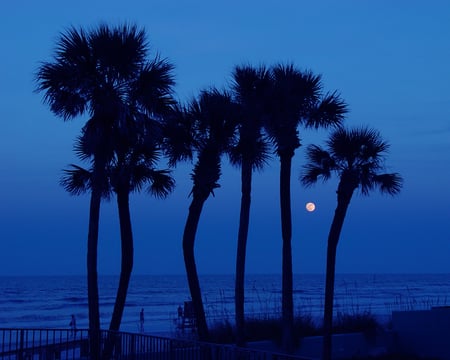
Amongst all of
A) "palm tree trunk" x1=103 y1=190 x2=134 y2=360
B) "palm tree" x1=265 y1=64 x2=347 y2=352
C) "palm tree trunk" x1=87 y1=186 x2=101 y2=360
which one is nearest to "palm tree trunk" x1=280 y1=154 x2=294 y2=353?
"palm tree" x1=265 y1=64 x2=347 y2=352

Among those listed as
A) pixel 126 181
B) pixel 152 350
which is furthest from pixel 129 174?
pixel 152 350

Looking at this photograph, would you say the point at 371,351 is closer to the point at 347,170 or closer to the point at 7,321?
the point at 347,170

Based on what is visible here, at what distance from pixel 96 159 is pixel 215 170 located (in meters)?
3.14

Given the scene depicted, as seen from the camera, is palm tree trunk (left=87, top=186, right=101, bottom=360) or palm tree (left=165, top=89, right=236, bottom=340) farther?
palm tree (left=165, top=89, right=236, bottom=340)

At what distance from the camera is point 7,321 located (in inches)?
2197

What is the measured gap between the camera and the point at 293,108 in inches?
781

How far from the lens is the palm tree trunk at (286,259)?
19500 mm

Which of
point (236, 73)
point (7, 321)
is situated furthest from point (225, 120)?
point (7, 321)

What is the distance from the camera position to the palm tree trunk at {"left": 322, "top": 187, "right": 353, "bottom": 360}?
20406 mm

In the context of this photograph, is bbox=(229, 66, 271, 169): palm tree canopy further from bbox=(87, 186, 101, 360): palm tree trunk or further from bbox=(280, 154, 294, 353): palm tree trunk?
bbox=(87, 186, 101, 360): palm tree trunk

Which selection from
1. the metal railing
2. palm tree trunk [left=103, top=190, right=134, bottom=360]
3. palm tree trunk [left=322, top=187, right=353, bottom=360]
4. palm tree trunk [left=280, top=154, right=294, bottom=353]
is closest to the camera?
the metal railing

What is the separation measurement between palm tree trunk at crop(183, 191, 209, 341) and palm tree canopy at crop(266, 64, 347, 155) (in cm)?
261

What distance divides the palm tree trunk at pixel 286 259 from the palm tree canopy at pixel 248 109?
0.88 m

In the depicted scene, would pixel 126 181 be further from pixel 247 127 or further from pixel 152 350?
pixel 152 350
